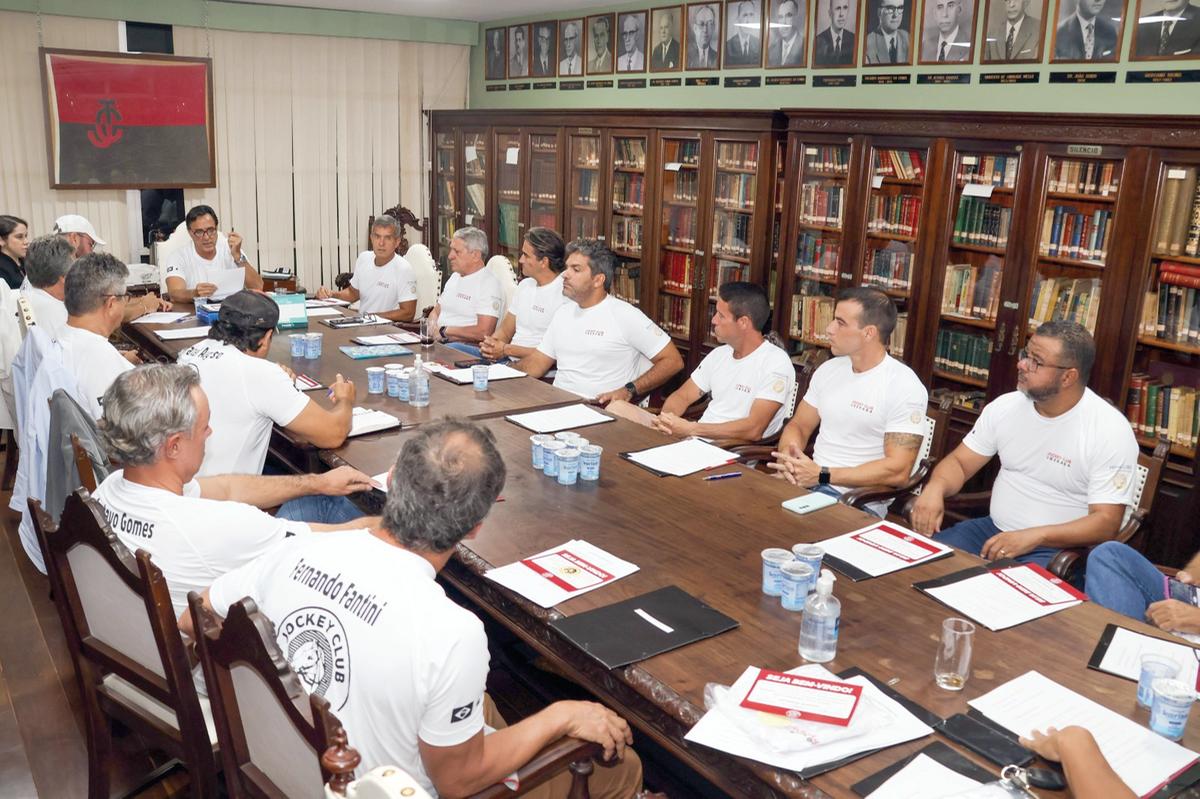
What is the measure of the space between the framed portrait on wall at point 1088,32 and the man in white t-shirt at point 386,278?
393cm

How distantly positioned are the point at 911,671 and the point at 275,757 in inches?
48.8

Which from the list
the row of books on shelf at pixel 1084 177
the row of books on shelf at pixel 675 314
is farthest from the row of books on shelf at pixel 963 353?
the row of books on shelf at pixel 675 314

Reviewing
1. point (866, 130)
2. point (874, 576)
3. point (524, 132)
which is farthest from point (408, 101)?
point (874, 576)

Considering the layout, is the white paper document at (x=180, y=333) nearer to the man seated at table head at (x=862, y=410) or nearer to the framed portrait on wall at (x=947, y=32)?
the man seated at table head at (x=862, y=410)

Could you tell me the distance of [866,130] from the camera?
16.4 ft

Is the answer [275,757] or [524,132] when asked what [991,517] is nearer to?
[275,757]

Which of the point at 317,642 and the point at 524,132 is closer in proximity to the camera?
the point at 317,642

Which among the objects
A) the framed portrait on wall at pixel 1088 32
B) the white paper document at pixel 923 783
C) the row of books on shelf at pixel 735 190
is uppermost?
the framed portrait on wall at pixel 1088 32

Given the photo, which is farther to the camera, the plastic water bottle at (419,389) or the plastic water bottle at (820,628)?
the plastic water bottle at (419,389)

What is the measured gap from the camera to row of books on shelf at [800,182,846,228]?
17.5 ft

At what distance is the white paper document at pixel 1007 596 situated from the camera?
2205mm

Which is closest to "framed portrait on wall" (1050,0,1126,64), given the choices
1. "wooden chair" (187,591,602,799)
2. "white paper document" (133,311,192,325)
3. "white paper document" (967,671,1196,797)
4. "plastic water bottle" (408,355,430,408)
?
"plastic water bottle" (408,355,430,408)

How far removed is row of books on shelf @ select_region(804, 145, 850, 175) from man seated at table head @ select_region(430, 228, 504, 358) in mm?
1958

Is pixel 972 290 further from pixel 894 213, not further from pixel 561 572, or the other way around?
pixel 561 572
